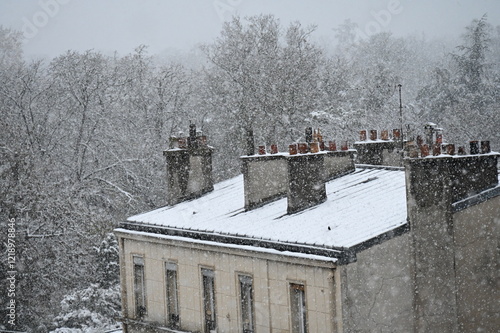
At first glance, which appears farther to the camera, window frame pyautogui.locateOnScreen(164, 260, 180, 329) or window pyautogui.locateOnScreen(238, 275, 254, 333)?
window frame pyautogui.locateOnScreen(164, 260, 180, 329)

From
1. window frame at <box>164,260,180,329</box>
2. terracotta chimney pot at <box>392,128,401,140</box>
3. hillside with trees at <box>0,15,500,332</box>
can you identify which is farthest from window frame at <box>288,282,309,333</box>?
hillside with trees at <box>0,15,500,332</box>

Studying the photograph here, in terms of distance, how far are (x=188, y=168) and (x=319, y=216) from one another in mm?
6473

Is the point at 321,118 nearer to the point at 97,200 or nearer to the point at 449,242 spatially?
the point at 97,200

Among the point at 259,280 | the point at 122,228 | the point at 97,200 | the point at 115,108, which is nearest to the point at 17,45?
the point at 115,108

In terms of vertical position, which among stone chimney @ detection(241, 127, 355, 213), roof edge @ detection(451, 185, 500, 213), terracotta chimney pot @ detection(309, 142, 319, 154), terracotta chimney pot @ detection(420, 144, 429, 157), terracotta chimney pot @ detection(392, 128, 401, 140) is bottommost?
roof edge @ detection(451, 185, 500, 213)

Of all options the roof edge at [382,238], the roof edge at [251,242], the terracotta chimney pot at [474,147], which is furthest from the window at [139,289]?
the terracotta chimney pot at [474,147]

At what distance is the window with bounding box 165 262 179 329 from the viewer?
17922 mm

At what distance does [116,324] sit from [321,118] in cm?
1869

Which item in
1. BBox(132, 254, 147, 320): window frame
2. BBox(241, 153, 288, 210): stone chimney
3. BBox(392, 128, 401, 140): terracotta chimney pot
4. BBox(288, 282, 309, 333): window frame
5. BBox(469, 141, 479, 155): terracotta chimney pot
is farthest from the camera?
BBox(392, 128, 401, 140): terracotta chimney pot

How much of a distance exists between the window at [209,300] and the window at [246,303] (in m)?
A: 1.02

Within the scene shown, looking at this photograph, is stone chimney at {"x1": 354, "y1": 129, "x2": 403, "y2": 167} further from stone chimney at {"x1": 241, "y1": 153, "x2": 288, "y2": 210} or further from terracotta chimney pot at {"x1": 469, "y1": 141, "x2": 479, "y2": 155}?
terracotta chimney pot at {"x1": 469, "y1": 141, "x2": 479, "y2": 155}

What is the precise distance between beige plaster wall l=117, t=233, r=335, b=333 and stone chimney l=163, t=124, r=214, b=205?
2.51m

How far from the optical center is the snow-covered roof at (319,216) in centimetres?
1430

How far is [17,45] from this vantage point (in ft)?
200
